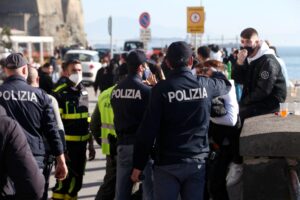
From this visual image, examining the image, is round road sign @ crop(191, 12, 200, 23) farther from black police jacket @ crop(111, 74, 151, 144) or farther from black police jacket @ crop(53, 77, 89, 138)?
black police jacket @ crop(111, 74, 151, 144)

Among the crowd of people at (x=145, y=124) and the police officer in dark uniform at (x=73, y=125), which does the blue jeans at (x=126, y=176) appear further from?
the police officer in dark uniform at (x=73, y=125)

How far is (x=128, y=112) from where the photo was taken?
643 cm

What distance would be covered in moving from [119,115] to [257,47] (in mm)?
2297

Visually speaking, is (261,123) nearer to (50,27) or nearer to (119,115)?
(119,115)

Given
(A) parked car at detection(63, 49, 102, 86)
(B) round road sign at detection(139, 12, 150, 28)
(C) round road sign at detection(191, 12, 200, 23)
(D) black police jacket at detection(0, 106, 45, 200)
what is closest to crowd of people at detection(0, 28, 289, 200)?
(D) black police jacket at detection(0, 106, 45, 200)

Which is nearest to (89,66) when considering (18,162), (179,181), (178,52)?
(178,52)

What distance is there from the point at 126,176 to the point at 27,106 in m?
1.24

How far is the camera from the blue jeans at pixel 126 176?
6.49m

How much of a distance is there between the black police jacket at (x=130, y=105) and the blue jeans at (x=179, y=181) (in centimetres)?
102

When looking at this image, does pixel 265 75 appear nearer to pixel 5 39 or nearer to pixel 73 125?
pixel 73 125

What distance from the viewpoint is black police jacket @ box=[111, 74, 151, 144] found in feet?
21.1

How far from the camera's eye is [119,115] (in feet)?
21.4

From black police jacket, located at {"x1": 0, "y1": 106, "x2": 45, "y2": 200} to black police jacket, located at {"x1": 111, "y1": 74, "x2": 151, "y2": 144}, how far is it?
8.41 ft

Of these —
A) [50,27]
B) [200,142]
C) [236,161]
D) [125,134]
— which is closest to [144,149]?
[200,142]
